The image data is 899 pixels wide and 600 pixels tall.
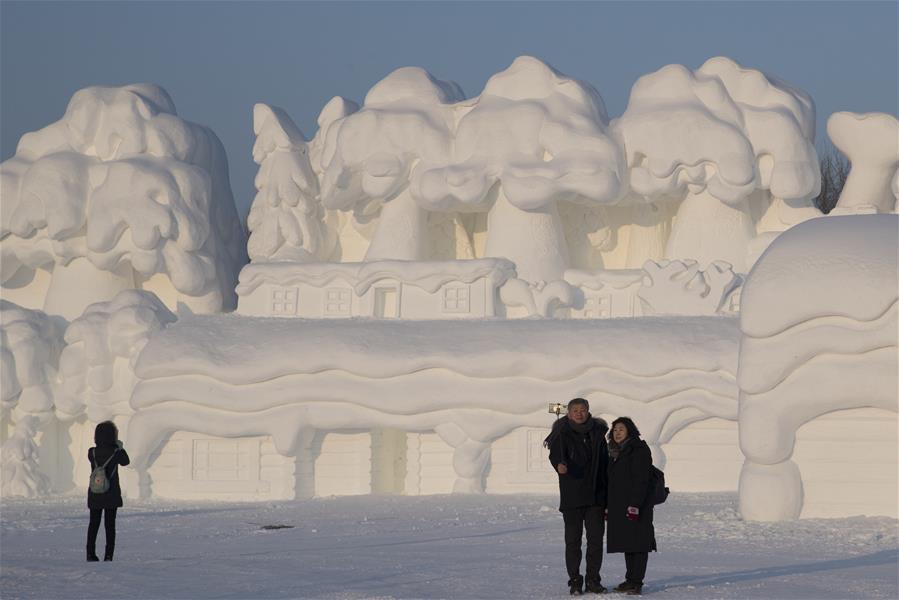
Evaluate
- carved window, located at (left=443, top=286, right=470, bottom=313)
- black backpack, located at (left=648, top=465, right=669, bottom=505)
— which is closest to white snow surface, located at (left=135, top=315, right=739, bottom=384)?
carved window, located at (left=443, top=286, right=470, bottom=313)

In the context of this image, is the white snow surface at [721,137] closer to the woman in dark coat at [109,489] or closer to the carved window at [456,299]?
the carved window at [456,299]

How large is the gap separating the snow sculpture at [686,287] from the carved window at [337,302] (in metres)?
5.15

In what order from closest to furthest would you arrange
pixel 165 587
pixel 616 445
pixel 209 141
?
pixel 616 445 → pixel 165 587 → pixel 209 141

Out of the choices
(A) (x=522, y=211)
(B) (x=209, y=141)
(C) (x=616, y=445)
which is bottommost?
(C) (x=616, y=445)

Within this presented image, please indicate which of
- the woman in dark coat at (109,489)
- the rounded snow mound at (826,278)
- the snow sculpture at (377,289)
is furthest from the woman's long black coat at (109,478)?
the snow sculpture at (377,289)

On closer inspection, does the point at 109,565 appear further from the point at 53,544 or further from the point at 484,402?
the point at 484,402

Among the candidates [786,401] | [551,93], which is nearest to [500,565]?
[786,401]

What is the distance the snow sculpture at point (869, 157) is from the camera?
27688mm

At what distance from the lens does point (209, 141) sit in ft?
107

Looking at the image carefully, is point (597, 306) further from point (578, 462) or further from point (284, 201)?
point (578, 462)

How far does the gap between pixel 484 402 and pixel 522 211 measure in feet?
15.9

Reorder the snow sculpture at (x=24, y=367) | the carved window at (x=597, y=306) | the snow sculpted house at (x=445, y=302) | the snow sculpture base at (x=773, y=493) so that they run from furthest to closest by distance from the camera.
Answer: the snow sculpture at (x=24, y=367) → the carved window at (x=597, y=306) → the snow sculpted house at (x=445, y=302) → the snow sculpture base at (x=773, y=493)

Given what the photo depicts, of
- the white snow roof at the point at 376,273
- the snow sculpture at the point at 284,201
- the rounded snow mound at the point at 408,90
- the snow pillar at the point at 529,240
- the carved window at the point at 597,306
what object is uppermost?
the rounded snow mound at the point at 408,90

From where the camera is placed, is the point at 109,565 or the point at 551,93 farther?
the point at 551,93
